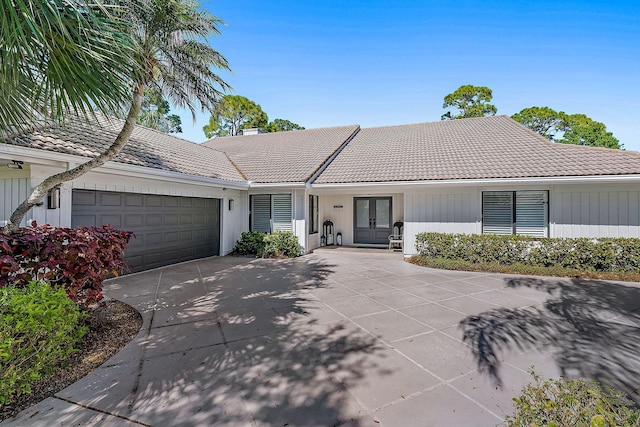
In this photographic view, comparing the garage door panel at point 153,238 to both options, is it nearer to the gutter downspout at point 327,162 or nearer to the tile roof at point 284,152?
the tile roof at point 284,152

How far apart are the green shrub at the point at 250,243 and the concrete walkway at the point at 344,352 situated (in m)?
4.12

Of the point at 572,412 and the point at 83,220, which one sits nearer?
the point at 572,412

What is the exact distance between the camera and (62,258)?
3.79 m

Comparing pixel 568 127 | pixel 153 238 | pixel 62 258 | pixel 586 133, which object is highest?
pixel 568 127

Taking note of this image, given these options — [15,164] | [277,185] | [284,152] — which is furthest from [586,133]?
[15,164]

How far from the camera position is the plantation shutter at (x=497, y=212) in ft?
30.8

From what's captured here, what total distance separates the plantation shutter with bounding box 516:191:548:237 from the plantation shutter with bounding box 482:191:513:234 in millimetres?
223

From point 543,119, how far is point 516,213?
24.1 metres

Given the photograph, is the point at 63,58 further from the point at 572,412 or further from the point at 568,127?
the point at 568,127

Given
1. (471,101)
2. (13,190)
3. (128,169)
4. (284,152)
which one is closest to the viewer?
(13,190)

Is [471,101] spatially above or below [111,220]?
above

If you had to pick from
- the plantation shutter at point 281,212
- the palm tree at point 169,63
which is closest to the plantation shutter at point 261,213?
the plantation shutter at point 281,212

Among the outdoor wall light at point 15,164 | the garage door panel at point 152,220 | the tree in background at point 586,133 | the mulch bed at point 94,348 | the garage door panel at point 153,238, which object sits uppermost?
the tree in background at point 586,133

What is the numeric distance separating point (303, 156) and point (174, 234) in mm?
6401
